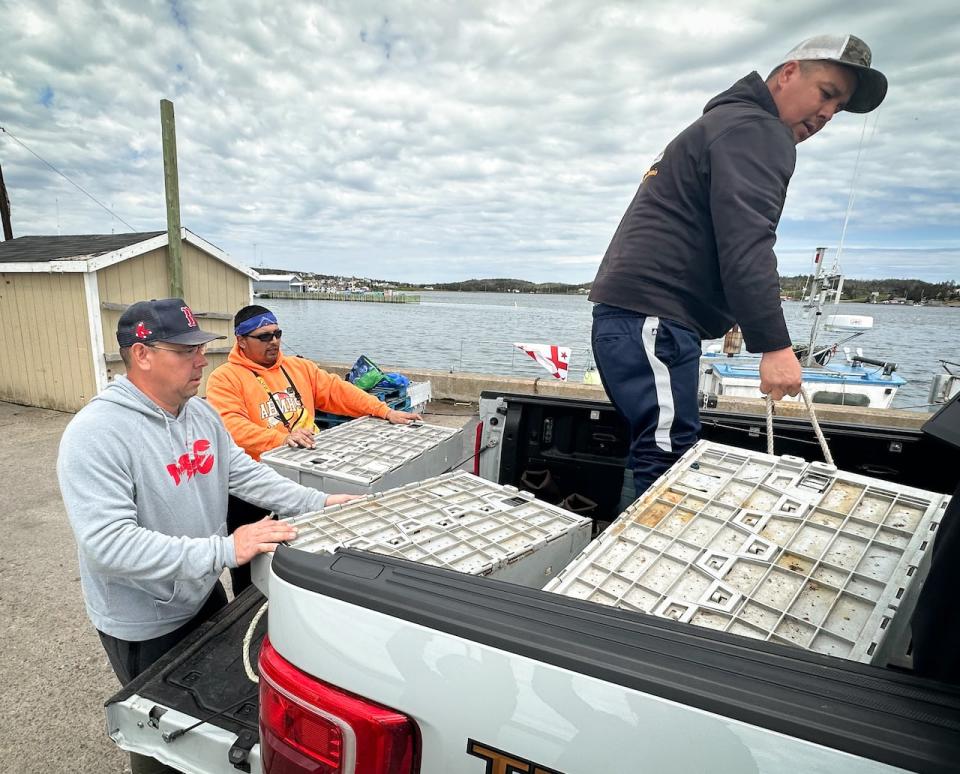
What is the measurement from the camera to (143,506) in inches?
75.1

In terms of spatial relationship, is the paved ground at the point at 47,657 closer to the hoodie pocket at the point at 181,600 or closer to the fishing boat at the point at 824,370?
the hoodie pocket at the point at 181,600

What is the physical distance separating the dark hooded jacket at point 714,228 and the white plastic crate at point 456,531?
94 centimetres

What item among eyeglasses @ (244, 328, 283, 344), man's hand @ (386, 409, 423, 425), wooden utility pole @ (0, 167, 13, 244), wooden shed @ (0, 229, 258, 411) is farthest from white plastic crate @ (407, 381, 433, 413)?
wooden utility pole @ (0, 167, 13, 244)

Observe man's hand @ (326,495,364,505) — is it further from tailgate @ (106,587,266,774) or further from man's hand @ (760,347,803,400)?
man's hand @ (760,347,803,400)

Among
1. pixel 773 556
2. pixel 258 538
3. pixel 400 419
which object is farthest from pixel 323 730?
pixel 400 419

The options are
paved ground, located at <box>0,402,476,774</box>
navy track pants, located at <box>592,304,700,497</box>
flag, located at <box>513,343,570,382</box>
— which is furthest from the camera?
flag, located at <box>513,343,570,382</box>

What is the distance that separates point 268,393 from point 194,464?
5.97 feet

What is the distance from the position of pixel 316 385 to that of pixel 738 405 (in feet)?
Result: 20.3

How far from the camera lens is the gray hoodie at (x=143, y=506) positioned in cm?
171

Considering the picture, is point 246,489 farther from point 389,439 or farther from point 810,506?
point 810,506

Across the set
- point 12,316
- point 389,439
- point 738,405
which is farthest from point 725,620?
point 12,316

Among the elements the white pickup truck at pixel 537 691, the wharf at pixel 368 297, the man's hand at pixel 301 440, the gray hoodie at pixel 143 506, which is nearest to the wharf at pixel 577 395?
the man's hand at pixel 301 440

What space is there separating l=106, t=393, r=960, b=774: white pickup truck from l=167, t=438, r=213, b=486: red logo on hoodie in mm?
1187

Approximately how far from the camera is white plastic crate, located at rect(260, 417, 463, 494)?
279cm
